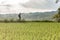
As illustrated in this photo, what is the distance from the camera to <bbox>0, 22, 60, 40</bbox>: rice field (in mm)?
1890

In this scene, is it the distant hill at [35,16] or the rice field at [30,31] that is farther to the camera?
the distant hill at [35,16]

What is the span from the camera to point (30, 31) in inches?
85.4

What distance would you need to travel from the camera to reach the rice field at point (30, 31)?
1890 millimetres

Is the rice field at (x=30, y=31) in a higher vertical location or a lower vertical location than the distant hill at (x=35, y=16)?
lower

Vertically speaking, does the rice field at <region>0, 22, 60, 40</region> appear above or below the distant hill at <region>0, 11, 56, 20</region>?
below

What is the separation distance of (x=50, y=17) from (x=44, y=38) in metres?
0.74

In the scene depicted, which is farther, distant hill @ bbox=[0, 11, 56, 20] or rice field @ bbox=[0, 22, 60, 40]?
distant hill @ bbox=[0, 11, 56, 20]

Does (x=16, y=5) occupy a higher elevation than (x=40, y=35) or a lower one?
higher

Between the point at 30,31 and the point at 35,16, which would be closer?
the point at 30,31

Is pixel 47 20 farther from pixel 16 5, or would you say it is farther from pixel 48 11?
pixel 16 5

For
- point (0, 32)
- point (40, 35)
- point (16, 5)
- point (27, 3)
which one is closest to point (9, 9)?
point (16, 5)

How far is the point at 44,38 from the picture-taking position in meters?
1.86

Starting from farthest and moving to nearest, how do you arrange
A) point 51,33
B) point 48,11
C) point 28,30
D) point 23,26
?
1. point 48,11
2. point 23,26
3. point 28,30
4. point 51,33

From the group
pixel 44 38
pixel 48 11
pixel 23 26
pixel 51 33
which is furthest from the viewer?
pixel 48 11
